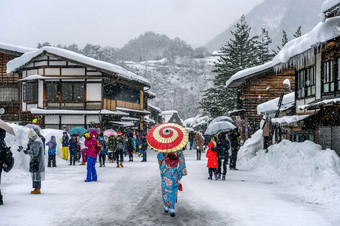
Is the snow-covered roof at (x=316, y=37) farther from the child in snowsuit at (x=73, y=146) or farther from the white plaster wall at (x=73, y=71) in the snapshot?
the white plaster wall at (x=73, y=71)

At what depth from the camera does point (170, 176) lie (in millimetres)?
7770

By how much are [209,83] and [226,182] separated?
165712mm

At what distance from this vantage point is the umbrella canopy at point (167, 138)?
765cm

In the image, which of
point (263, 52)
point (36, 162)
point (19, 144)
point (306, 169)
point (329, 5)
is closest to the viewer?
point (36, 162)

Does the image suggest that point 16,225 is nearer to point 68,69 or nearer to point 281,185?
point 281,185

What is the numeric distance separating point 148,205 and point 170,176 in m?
1.38

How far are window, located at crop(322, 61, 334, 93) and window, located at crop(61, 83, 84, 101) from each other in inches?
871

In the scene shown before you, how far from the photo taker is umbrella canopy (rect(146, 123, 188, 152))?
25.1 feet

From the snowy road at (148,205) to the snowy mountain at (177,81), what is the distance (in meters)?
107

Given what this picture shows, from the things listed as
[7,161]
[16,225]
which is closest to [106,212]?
[16,225]

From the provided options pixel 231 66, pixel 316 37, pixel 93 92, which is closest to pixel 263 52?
pixel 231 66

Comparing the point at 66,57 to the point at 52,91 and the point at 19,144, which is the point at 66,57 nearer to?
the point at 52,91

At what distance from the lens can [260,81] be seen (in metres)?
31.8

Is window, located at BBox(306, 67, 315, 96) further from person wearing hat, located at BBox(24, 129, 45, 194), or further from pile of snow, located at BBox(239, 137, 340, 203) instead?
person wearing hat, located at BBox(24, 129, 45, 194)
